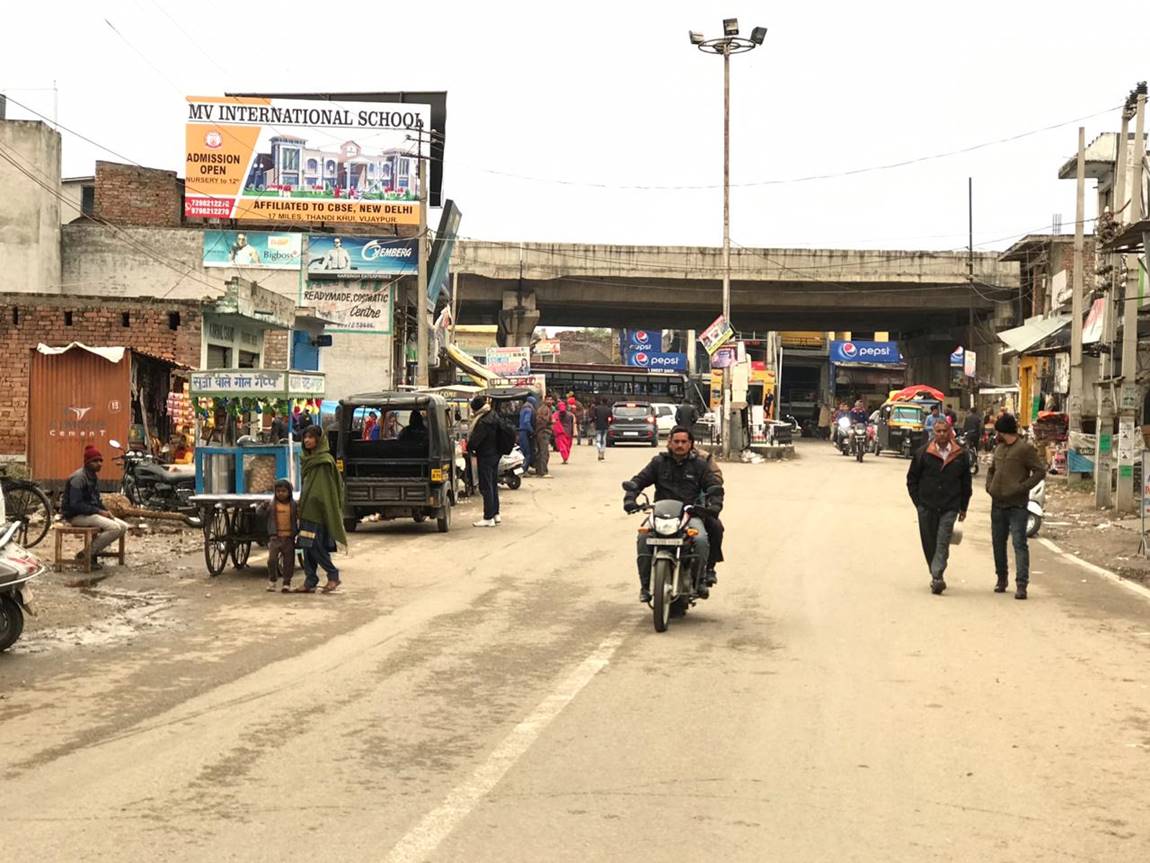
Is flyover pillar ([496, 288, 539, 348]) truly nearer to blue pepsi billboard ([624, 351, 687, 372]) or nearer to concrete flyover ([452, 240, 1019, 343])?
concrete flyover ([452, 240, 1019, 343])

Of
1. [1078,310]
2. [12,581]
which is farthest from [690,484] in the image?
[1078,310]

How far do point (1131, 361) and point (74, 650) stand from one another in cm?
1846

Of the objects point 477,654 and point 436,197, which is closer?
point 477,654

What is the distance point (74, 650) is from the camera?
33.8 feet

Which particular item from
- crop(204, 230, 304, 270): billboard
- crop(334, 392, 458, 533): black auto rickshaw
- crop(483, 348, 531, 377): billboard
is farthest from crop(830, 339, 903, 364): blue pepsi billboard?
crop(334, 392, 458, 533): black auto rickshaw

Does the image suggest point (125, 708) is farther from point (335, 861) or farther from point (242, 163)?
point (242, 163)

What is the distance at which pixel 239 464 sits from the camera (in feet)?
53.4

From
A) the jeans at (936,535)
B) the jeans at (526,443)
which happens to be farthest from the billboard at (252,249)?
the jeans at (936,535)

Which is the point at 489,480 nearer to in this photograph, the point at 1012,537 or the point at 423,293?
the point at 1012,537

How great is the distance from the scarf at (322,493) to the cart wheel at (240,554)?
186 cm

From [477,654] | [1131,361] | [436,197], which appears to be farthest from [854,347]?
[477,654]

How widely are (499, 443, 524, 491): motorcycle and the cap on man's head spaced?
15.0 metres

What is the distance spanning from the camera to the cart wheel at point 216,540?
47.9 feet

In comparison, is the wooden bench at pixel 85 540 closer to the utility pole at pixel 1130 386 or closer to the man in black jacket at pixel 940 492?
the man in black jacket at pixel 940 492
